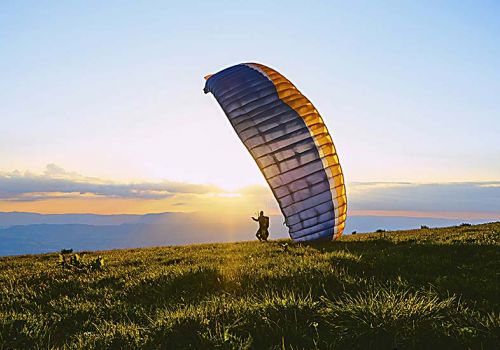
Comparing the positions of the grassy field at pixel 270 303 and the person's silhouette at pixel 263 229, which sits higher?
the person's silhouette at pixel 263 229

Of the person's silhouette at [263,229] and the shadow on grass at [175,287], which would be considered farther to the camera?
the person's silhouette at [263,229]

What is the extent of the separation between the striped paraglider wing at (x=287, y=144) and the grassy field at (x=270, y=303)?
2.37 m

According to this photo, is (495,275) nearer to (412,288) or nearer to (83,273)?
(412,288)

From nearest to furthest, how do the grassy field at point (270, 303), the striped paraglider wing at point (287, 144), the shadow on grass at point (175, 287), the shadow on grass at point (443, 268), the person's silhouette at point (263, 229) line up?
the grassy field at point (270, 303) < the shadow on grass at point (443, 268) < the shadow on grass at point (175, 287) < the striped paraglider wing at point (287, 144) < the person's silhouette at point (263, 229)

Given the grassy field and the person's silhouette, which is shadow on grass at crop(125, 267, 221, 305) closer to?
the grassy field

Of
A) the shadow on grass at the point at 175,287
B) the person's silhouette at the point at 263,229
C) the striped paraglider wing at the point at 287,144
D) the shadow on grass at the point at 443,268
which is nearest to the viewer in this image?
the shadow on grass at the point at 443,268

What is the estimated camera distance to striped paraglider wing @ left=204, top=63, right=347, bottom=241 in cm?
1494

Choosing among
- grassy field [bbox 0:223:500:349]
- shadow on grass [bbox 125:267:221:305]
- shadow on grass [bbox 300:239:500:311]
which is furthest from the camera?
shadow on grass [bbox 125:267:221:305]

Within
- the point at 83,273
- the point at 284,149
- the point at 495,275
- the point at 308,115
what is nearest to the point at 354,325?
the point at 495,275

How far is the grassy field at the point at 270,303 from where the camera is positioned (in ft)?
18.8

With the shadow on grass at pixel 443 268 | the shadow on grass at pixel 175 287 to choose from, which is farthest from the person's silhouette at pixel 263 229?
the shadow on grass at pixel 175 287

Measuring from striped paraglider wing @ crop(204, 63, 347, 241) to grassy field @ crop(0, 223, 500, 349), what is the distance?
2369 mm

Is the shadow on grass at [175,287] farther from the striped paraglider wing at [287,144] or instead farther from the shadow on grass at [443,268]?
the striped paraglider wing at [287,144]

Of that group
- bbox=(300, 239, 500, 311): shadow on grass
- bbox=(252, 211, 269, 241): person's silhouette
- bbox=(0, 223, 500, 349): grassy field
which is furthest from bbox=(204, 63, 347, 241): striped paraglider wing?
bbox=(252, 211, 269, 241): person's silhouette
